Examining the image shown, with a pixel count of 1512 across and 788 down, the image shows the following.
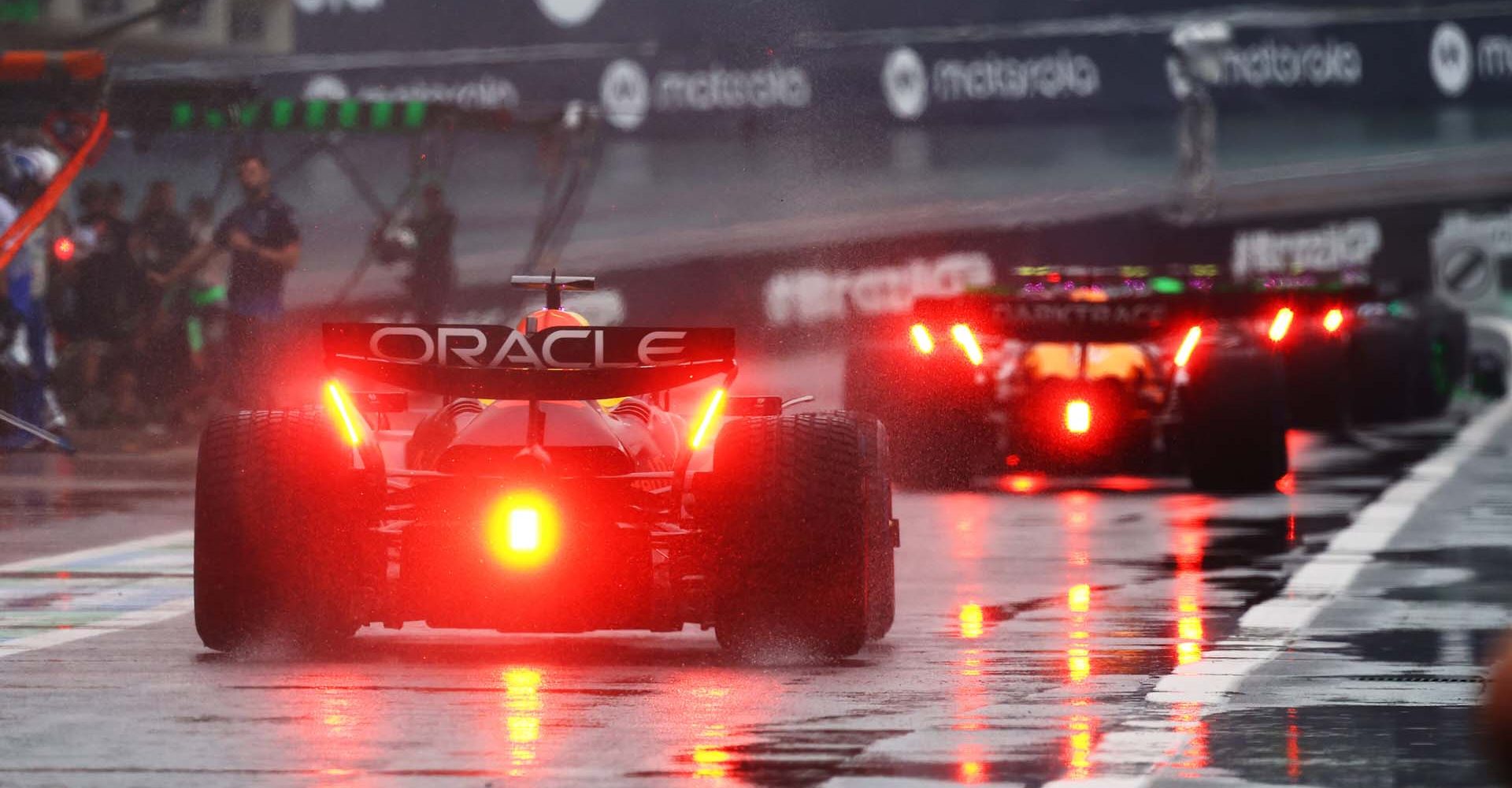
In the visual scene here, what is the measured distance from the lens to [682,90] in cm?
3128

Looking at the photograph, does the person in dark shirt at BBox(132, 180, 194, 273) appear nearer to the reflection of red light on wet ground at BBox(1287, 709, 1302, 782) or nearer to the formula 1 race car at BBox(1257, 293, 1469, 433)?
the formula 1 race car at BBox(1257, 293, 1469, 433)

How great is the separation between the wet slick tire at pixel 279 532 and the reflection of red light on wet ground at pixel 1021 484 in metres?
8.53

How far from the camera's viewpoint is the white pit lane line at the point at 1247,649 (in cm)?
813

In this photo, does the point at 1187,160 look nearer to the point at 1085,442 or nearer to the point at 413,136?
the point at 413,136

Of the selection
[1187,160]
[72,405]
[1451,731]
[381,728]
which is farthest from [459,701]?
[1187,160]

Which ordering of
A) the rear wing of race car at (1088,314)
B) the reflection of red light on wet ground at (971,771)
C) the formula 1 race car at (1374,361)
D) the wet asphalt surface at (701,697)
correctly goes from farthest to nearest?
the formula 1 race car at (1374,361)
the rear wing of race car at (1088,314)
the wet asphalt surface at (701,697)
the reflection of red light on wet ground at (971,771)

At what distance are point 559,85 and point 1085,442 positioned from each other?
14017mm

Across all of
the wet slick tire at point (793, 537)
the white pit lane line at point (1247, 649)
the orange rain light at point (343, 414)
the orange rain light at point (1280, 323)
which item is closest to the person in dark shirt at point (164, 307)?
the orange rain light at point (1280, 323)

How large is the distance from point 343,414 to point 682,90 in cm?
2108

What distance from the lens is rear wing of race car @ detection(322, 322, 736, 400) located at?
10312 millimetres

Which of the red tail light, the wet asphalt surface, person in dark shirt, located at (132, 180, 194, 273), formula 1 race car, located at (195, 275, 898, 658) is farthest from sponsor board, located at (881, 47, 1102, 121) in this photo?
formula 1 race car, located at (195, 275, 898, 658)

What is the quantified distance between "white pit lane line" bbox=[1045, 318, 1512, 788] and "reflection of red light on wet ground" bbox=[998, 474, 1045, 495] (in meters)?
2.03

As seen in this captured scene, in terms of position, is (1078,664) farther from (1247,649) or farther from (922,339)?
(922,339)

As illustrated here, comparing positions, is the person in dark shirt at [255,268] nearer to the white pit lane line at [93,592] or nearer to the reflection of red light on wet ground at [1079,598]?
the white pit lane line at [93,592]
